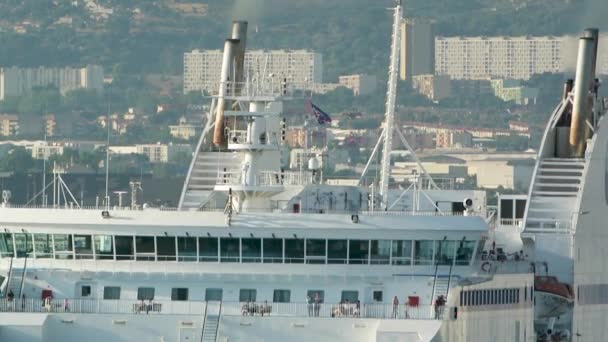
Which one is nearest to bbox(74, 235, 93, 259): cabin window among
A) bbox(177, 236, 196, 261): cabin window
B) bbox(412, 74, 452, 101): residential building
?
bbox(177, 236, 196, 261): cabin window

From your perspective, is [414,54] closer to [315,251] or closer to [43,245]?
[43,245]

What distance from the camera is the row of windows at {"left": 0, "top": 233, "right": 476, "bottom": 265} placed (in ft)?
191

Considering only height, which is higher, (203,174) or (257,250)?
(203,174)

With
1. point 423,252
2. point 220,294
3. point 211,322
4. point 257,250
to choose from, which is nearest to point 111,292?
point 220,294

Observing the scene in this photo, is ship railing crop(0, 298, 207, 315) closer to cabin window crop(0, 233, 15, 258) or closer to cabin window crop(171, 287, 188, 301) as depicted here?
cabin window crop(171, 287, 188, 301)

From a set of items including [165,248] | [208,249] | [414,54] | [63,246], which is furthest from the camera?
[414,54]

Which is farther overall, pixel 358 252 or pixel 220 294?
pixel 358 252

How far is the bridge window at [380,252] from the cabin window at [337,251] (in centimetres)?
57

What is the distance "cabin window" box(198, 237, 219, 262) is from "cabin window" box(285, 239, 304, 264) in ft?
4.80

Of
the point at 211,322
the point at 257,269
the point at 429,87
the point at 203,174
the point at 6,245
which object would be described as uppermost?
the point at 203,174

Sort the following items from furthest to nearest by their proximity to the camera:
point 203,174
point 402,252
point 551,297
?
point 203,174, point 551,297, point 402,252

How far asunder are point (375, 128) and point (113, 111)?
88.8 ft

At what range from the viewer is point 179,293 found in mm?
58062

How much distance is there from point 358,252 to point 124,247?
4.88 metres
